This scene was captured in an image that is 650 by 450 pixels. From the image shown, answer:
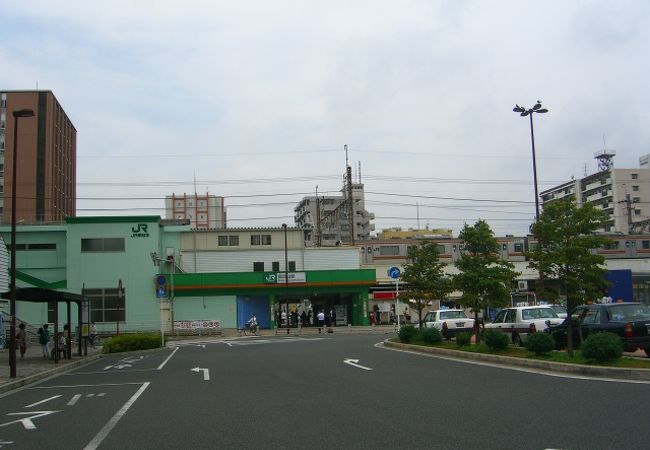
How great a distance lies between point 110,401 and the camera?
12391 mm

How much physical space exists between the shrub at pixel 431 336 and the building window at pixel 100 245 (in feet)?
111

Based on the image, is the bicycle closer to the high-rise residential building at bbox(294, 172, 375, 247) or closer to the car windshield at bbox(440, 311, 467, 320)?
the car windshield at bbox(440, 311, 467, 320)

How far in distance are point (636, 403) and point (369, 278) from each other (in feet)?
144

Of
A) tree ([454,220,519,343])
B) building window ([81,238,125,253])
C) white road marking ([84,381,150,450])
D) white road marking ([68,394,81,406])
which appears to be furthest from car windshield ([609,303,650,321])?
building window ([81,238,125,253])

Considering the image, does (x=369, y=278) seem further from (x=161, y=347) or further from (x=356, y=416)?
(x=356, y=416)

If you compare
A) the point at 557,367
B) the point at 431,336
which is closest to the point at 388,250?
the point at 431,336

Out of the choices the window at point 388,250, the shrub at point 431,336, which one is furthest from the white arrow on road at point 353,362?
the window at point 388,250

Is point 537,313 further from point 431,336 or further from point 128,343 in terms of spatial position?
point 128,343

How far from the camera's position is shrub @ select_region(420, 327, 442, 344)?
2327 centimetres

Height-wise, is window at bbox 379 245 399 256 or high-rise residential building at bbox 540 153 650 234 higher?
high-rise residential building at bbox 540 153 650 234

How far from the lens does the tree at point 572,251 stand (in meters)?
15.9

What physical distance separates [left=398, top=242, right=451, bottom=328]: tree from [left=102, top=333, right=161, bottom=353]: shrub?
531 inches

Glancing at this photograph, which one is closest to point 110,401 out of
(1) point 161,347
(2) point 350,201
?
(1) point 161,347

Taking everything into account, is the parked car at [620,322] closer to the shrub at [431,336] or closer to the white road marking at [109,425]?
the shrub at [431,336]
